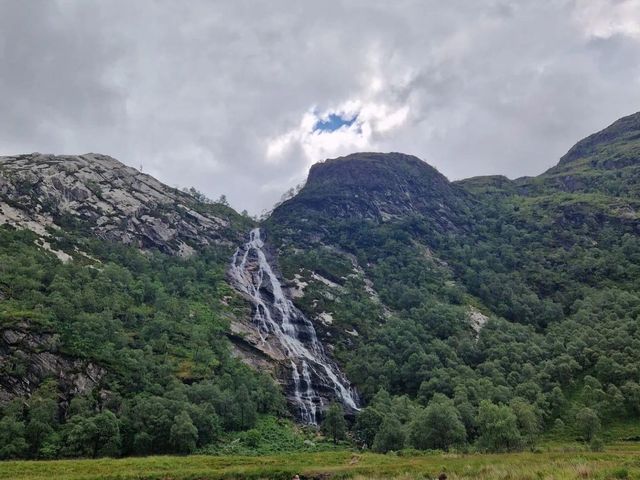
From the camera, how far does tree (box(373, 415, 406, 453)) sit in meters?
55.5

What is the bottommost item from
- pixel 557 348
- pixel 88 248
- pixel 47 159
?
pixel 557 348

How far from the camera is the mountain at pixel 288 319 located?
5581 centimetres

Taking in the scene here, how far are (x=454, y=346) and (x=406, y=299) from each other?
27892mm

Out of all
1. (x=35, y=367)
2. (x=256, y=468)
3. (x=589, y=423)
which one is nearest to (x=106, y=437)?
(x=35, y=367)

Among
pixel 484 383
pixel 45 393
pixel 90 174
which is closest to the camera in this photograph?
pixel 45 393

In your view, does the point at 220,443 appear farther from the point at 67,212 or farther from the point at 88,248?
the point at 67,212

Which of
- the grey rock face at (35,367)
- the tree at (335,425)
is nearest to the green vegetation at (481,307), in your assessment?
the tree at (335,425)

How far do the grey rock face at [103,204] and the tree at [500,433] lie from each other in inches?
3990

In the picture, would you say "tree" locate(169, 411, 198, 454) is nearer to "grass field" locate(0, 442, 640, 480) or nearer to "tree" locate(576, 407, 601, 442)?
"grass field" locate(0, 442, 640, 480)

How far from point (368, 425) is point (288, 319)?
42000mm

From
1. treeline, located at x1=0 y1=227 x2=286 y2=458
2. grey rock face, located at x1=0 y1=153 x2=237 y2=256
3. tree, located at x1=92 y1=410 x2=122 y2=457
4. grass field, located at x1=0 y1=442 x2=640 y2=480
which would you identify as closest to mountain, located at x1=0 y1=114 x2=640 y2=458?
tree, located at x1=92 y1=410 x2=122 y2=457

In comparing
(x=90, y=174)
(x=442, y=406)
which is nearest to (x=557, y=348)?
(x=442, y=406)

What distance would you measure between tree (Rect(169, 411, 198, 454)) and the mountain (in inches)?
9.0

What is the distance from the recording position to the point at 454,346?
3580 inches
